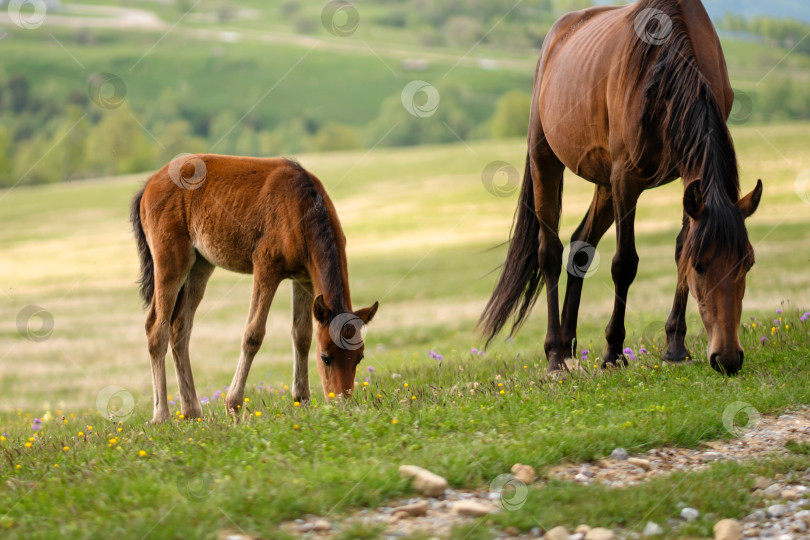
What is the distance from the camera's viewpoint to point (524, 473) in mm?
5152

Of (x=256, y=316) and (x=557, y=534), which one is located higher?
(x=256, y=316)

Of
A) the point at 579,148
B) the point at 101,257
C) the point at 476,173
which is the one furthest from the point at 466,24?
the point at 579,148

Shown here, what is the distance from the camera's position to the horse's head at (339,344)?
7.01 meters
